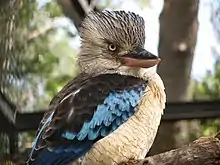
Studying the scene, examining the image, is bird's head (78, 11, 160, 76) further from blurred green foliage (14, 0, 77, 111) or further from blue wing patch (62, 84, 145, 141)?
blurred green foliage (14, 0, 77, 111)

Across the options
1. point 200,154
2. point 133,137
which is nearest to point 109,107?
point 133,137

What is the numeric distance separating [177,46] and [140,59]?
5.55ft

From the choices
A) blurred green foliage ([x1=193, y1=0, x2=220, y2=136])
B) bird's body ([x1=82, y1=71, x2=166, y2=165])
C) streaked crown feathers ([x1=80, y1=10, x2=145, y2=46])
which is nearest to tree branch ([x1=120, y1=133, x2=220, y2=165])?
bird's body ([x1=82, y1=71, x2=166, y2=165])

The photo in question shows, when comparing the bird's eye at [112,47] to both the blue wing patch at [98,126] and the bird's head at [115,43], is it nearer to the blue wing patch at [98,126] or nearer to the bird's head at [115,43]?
the bird's head at [115,43]

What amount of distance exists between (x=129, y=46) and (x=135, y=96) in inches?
9.5

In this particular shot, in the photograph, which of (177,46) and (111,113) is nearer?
(111,113)

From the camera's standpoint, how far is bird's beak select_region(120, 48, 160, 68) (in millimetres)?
2369

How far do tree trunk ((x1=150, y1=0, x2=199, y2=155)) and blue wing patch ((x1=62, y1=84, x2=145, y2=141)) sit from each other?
1607mm

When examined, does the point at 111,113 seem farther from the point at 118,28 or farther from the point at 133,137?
the point at 118,28

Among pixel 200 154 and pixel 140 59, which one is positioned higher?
pixel 140 59

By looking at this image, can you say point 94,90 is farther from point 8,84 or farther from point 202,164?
point 8,84

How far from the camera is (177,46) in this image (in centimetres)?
408

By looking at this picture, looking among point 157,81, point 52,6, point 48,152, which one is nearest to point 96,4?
point 52,6

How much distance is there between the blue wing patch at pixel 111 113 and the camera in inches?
89.2
